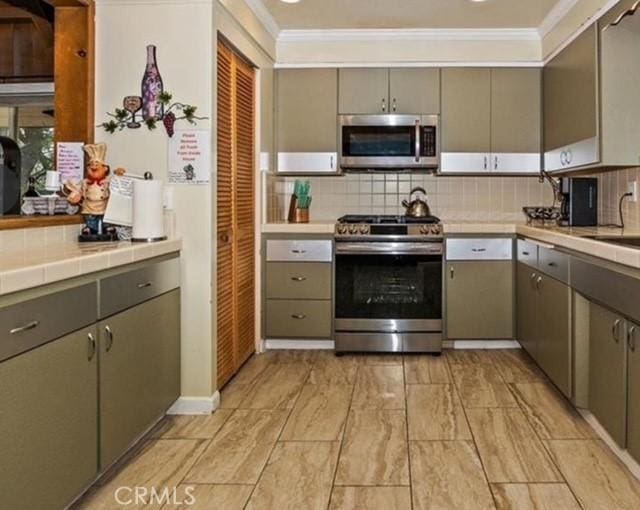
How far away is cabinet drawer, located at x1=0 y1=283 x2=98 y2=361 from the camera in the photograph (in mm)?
1697

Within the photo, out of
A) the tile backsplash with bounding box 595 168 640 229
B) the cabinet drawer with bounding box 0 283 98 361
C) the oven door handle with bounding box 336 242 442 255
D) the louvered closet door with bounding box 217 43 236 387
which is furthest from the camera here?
the oven door handle with bounding box 336 242 442 255

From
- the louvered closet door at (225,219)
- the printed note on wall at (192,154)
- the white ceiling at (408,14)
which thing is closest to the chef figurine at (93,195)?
the printed note on wall at (192,154)

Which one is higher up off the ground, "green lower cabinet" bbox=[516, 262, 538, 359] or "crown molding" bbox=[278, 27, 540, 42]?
"crown molding" bbox=[278, 27, 540, 42]

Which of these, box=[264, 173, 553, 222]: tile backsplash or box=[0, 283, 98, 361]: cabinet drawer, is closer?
box=[0, 283, 98, 361]: cabinet drawer

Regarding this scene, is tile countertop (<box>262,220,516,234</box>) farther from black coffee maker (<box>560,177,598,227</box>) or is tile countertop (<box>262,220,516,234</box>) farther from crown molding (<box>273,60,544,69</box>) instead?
crown molding (<box>273,60,544,69</box>)

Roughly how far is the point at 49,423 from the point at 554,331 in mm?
2546

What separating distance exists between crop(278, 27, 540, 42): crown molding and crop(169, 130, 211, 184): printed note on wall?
197 centimetres

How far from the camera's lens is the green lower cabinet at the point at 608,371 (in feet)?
8.21

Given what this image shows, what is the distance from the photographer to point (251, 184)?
14.3 feet

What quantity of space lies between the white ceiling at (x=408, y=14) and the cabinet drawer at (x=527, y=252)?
5.09 ft

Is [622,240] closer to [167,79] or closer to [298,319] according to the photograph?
[298,319]

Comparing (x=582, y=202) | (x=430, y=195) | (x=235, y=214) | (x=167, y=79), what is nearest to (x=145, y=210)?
(x=167, y=79)

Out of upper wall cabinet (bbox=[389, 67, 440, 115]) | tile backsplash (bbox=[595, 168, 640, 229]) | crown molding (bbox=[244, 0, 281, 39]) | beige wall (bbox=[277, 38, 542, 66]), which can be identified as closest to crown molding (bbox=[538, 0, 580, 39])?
Result: beige wall (bbox=[277, 38, 542, 66])

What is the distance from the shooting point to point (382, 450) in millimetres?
2783
